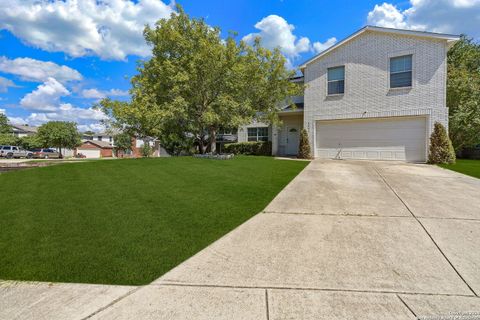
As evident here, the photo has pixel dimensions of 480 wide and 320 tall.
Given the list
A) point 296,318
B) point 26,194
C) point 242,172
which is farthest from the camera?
point 242,172

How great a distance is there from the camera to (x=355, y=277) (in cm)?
293

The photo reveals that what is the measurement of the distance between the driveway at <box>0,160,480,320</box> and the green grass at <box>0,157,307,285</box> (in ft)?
1.14

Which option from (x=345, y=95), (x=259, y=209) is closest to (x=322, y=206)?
(x=259, y=209)

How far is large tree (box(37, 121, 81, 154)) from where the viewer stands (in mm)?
38875

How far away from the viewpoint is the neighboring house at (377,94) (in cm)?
1292

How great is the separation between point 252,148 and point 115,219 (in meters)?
15.9

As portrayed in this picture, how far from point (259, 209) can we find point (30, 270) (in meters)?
3.74

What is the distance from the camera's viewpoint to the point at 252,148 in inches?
787

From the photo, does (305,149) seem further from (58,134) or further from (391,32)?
(58,134)

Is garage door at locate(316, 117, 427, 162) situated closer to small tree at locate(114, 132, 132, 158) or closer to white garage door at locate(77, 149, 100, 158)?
small tree at locate(114, 132, 132, 158)

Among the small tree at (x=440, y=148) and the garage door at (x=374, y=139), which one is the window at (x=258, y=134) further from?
the small tree at (x=440, y=148)

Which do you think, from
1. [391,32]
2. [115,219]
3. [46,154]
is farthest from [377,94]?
[46,154]

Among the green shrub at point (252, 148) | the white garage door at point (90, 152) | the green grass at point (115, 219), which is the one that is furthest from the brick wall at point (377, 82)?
the white garage door at point (90, 152)

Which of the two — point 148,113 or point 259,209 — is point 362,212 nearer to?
point 259,209
